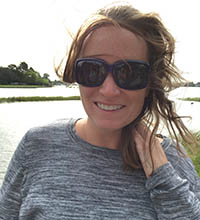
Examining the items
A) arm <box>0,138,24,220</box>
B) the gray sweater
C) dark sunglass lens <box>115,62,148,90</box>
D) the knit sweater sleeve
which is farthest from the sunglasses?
arm <box>0,138,24,220</box>

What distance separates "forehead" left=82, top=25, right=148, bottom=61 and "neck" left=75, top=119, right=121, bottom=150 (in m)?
0.51

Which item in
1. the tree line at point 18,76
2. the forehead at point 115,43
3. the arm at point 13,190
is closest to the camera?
the forehead at point 115,43

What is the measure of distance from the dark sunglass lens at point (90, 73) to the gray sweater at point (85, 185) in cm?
42

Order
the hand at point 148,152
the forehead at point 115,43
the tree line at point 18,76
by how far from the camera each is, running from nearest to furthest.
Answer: the forehead at point 115,43, the hand at point 148,152, the tree line at point 18,76

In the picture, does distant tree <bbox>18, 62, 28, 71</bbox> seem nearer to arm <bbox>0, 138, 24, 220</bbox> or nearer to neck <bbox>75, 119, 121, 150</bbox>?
arm <bbox>0, 138, 24, 220</bbox>

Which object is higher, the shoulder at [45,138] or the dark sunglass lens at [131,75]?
the dark sunglass lens at [131,75]

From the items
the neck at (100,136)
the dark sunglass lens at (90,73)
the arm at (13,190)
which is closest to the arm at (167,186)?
the neck at (100,136)

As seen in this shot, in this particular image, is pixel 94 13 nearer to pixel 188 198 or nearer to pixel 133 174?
pixel 133 174

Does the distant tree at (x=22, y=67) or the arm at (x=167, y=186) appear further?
the distant tree at (x=22, y=67)

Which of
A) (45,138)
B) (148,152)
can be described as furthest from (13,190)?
(148,152)

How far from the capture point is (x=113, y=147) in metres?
1.81

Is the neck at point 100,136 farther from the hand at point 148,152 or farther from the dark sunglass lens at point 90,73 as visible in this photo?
the dark sunglass lens at point 90,73

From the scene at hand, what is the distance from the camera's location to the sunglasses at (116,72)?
5.17ft

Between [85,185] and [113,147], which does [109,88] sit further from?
[85,185]
